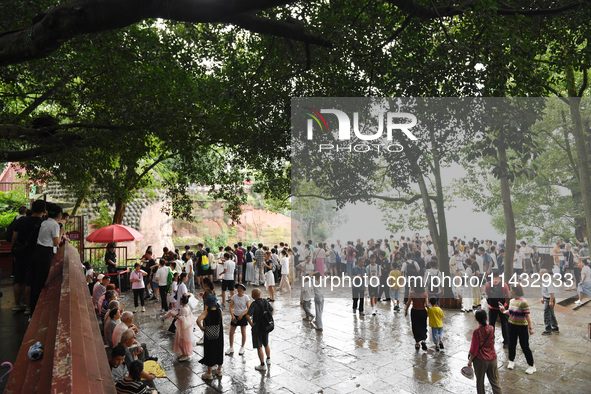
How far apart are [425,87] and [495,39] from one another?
165cm

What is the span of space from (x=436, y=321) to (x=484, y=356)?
7.48ft

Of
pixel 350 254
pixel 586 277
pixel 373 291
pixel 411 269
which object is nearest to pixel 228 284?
pixel 350 254

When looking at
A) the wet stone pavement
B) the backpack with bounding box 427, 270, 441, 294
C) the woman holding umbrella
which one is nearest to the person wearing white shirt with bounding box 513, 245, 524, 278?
the wet stone pavement

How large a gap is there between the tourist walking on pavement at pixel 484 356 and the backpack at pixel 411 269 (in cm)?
461

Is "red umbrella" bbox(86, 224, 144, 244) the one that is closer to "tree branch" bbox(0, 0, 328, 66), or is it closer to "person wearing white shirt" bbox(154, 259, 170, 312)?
"person wearing white shirt" bbox(154, 259, 170, 312)

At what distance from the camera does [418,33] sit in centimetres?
820

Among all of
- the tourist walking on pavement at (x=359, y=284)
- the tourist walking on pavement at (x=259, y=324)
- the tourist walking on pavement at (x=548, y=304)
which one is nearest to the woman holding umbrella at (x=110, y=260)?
the tourist walking on pavement at (x=259, y=324)

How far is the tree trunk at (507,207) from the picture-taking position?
8133mm

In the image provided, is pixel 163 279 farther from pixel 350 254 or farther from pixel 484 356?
pixel 484 356

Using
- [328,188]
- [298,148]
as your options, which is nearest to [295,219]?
[328,188]

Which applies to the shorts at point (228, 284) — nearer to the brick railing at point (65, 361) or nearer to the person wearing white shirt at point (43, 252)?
the person wearing white shirt at point (43, 252)

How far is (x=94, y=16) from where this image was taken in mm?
3850

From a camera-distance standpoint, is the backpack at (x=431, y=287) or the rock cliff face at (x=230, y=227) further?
the rock cliff face at (x=230, y=227)

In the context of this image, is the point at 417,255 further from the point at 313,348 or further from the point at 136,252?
the point at 136,252
